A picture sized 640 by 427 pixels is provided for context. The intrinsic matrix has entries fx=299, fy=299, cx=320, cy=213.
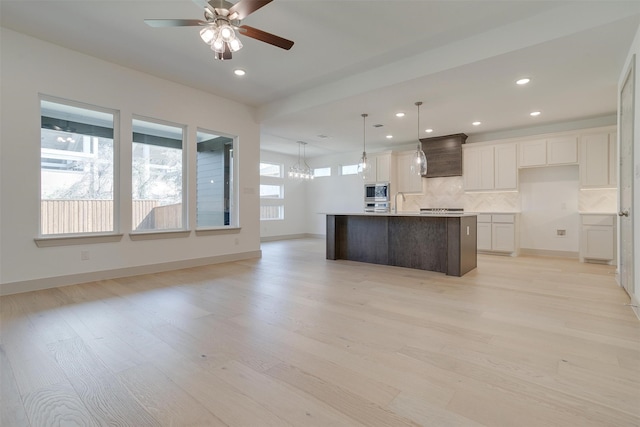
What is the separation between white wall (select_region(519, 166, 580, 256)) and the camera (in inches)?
241

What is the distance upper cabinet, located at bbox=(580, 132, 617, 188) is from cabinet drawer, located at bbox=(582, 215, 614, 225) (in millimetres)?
636

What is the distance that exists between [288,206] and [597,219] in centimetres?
776

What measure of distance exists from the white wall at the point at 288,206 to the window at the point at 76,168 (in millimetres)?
5231

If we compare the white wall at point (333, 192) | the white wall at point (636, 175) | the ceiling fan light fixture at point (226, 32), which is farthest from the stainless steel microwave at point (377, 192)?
the ceiling fan light fixture at point (226, 32)

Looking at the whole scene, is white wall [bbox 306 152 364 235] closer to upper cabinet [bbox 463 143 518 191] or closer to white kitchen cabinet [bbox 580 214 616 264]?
upper cabinet [bbox 463 143 518 191]

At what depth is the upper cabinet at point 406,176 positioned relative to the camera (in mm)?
7902

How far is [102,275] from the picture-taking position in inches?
164

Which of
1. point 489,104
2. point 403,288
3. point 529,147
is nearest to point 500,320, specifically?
point 403,288

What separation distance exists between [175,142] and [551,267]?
6.78 m

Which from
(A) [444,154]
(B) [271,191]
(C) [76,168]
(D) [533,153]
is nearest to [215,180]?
(C) [76,168]

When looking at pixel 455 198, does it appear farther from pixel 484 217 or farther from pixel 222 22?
pixel 222 22

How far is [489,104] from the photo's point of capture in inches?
201

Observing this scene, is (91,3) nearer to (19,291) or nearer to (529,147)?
(19,291)

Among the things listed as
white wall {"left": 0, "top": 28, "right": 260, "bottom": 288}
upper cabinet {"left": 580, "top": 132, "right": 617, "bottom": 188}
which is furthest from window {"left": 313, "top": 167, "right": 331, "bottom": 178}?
upper cabinet {"left": 580, "top": 132, "right": 617, "bottom": 188}
